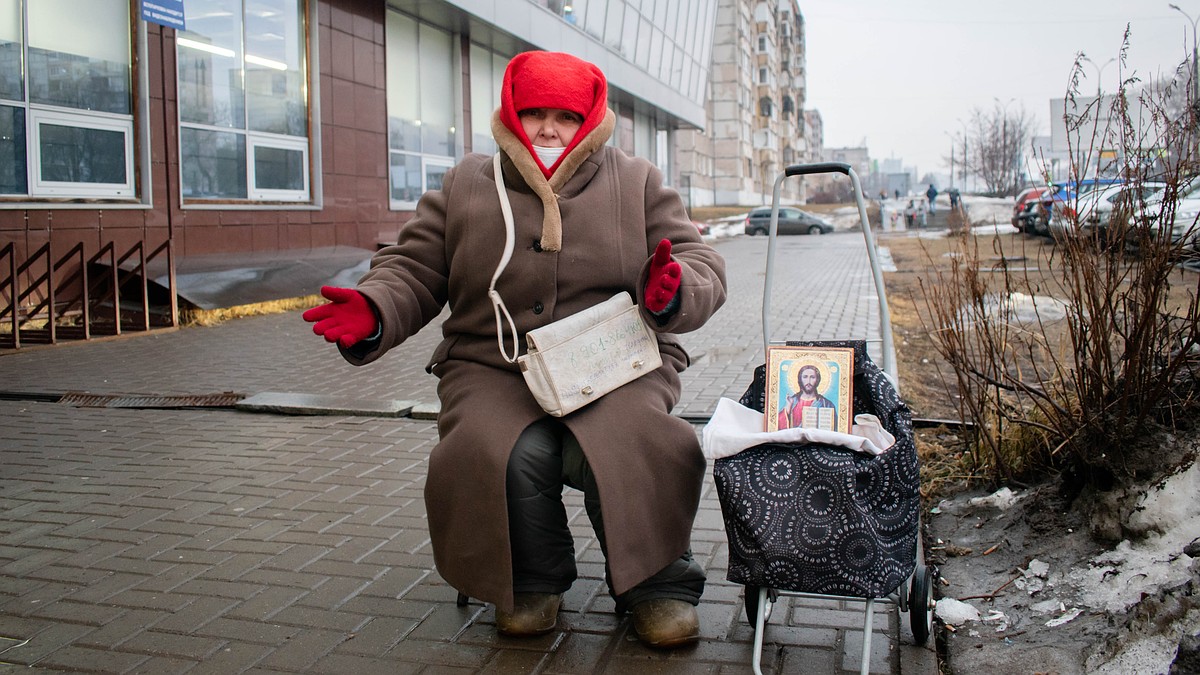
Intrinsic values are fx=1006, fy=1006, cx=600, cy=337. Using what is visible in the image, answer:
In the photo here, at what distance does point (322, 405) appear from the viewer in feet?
21.1

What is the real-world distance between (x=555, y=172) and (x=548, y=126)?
15cm

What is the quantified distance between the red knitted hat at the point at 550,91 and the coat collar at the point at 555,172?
0.06ft

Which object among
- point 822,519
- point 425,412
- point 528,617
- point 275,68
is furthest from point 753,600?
point 275,68

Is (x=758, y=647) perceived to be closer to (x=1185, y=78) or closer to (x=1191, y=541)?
(x=1191, y=541)

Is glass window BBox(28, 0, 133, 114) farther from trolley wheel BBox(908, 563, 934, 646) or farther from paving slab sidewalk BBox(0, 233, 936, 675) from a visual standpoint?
trolley wheel BBox(908, 563, 934, 646)

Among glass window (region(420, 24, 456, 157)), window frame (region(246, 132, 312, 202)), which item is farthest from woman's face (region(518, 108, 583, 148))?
glass window (region(420, 24, 456, 157))

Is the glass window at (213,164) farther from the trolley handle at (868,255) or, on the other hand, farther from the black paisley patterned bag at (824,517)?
the black paisley patterned bag at (824,517)

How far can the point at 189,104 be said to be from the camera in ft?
40.4

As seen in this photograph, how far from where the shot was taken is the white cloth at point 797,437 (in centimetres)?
259

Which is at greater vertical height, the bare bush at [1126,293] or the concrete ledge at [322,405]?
the bare bush at [1126,293]

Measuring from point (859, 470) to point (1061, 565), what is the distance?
1.21 metres

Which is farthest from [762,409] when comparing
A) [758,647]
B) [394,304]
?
[394,304]

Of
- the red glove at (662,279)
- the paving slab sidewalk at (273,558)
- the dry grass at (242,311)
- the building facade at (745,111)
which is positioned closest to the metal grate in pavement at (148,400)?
the paving slab sidewalk at (273,558)

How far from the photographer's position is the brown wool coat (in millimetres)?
2855
